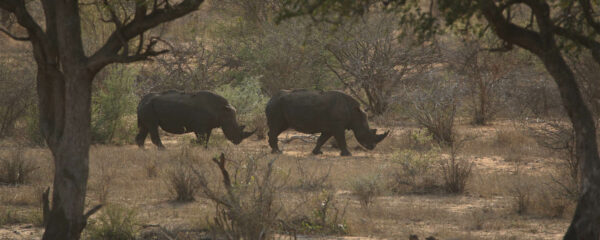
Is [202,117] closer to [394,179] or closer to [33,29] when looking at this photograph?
[394,179]

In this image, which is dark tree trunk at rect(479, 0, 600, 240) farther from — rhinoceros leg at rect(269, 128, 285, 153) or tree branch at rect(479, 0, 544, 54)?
rhinoceros leg at rect(269, 128, 285, 153)

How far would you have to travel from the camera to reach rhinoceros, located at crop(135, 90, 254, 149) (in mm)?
16016

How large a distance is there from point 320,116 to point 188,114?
8.92ft

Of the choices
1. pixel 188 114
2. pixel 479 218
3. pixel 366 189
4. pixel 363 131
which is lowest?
pixel 479 218

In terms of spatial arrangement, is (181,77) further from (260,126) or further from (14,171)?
(14,171)

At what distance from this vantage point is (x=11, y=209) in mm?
9758

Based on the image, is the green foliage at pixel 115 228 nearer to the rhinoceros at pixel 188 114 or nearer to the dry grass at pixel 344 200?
the dry grass at pixel 344 200

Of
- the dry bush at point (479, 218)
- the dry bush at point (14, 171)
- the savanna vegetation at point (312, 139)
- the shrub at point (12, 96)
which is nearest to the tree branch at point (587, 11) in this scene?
the savanna vegetation at point (312, 139)

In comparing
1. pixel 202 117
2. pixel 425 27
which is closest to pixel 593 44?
pixel 425 27

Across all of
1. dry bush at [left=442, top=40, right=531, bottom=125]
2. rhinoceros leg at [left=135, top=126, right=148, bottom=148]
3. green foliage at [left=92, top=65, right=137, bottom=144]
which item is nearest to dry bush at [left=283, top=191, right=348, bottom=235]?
rhinoceros leg at [left=135, top=126, right=148, bottom=148]

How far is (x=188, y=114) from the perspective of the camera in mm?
15992

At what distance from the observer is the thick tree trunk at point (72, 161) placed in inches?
270

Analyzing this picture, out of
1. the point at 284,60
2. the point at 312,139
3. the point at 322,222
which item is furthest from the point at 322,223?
the point at 284,60

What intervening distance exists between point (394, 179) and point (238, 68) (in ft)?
42.0
